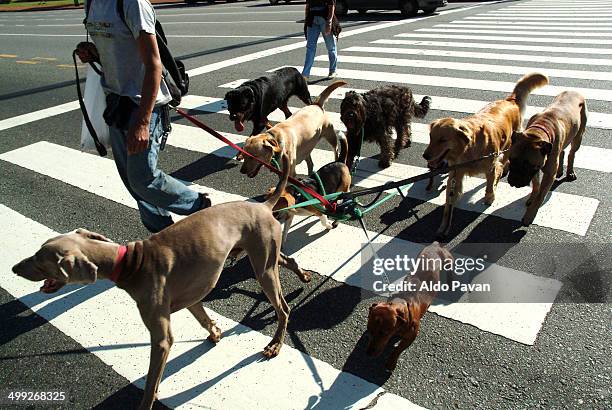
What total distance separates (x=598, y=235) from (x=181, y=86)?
4.08m

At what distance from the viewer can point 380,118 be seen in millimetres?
6066

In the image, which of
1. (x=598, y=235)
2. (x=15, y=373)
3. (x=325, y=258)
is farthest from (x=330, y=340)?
(x=598, y=235)

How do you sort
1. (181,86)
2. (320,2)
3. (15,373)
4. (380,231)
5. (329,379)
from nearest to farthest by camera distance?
(329,379) < (15,373) < (181,86) < (380,231) < (320,2)

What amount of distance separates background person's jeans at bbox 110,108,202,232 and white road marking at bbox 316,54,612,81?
7.70 metres

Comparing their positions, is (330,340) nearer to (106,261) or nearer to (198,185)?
(106,261)

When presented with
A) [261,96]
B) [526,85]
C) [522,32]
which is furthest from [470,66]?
[261,96]

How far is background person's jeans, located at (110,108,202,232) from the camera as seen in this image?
3.75 m

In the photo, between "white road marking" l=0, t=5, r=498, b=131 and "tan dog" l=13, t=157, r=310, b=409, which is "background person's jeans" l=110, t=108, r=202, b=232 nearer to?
"tan dog" l=13, t=157, r=310, b=409

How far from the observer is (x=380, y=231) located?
15.9ft

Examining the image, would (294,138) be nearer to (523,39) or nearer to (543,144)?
(543,144)

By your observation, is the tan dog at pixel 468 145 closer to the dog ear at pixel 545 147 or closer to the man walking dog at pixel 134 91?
the dog ear at pixel 545 147

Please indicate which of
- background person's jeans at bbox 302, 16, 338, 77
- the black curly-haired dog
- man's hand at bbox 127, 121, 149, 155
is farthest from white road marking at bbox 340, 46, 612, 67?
man's hand at bbox 127, 121, 149, 155

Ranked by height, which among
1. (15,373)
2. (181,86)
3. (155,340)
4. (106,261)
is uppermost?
(181,86)

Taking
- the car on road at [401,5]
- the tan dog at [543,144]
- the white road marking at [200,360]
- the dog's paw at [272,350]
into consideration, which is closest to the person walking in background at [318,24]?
the tan dog at [543,144]
